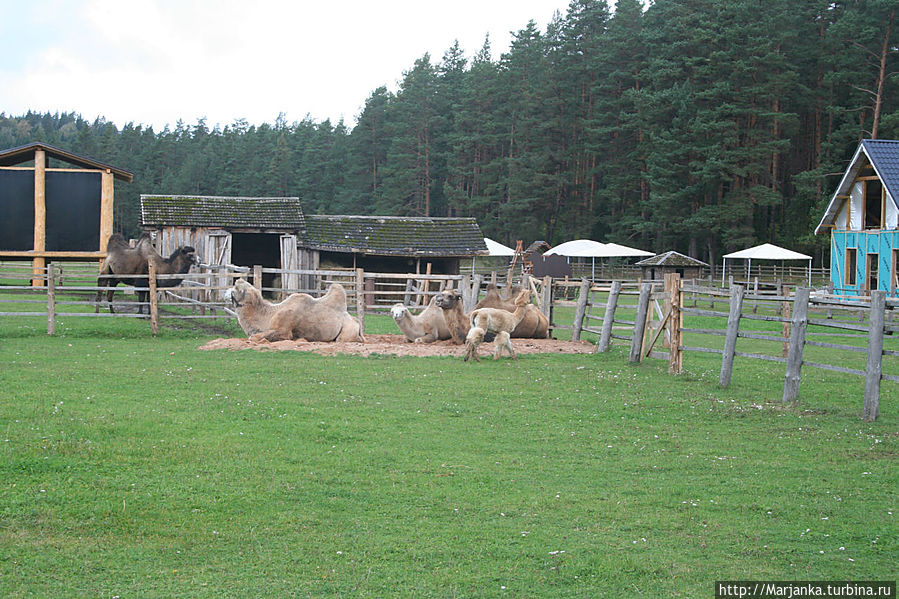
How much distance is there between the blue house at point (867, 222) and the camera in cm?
2914

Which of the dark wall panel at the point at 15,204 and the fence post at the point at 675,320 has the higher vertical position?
the dark wall panel at the point at 15,204

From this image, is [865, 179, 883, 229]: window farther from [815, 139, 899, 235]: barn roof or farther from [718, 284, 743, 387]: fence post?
[718, 284, 743, 387]: fence post

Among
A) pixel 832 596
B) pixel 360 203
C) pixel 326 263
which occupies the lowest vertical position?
pixel 832 596

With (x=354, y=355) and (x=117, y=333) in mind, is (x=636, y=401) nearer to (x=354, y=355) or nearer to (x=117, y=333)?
(x=354, y=355)

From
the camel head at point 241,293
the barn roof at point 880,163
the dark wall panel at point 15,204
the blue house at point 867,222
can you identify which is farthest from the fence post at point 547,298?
the barn roof at point 880,163

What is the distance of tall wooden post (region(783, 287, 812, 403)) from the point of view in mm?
10102

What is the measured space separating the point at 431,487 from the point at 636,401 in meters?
4.70

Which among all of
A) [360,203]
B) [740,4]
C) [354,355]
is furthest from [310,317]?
[360,203]

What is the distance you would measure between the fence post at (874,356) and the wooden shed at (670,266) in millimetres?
35139

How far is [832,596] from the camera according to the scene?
4.48 meters

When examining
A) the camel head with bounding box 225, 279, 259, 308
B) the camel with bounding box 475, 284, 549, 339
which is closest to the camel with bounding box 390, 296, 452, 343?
the camel with bounding box 475, 284, 549, 339

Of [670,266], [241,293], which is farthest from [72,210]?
[670,266]

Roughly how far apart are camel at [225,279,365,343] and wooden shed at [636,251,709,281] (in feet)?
101

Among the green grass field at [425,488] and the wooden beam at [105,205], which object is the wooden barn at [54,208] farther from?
the green grass field at [425,488]
